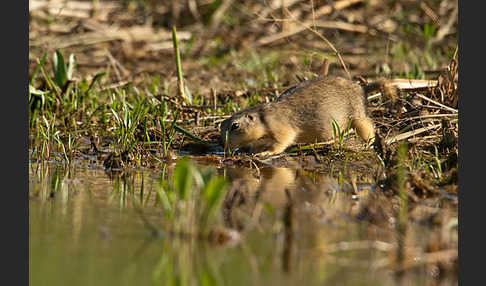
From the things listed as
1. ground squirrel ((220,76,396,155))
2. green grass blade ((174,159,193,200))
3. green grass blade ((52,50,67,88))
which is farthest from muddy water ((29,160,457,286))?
green grass blade ((52,50,67,88))

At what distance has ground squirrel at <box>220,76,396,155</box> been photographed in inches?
245

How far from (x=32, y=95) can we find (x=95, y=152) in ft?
4.84

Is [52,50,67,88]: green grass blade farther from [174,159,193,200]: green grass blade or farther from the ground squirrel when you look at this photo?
[174,159,193,200]: green grass blade

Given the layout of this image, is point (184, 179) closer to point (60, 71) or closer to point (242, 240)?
point (242, 240)

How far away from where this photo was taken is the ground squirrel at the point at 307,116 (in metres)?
6.23

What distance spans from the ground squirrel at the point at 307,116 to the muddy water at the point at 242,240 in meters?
1.54

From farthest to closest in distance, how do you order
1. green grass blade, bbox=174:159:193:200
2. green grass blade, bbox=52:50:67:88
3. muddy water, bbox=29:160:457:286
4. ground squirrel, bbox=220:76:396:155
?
1. green grass blade, bbox=52:50:67:88
2. ground squirrel, bbox=220:76:396:155
3. green grass blade, bbox=174:159:193:200
4. muddy water, bbox=29:160:457:286

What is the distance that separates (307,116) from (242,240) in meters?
3.13

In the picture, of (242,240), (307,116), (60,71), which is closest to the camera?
(242,240)

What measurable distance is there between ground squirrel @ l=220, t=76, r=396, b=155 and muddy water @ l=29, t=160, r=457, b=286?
1.54m

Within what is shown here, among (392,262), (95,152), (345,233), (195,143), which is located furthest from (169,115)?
(392,262)

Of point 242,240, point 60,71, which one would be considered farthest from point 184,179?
point 60,71

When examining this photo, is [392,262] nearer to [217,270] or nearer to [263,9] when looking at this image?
[217,270]

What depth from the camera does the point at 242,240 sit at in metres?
3.40
